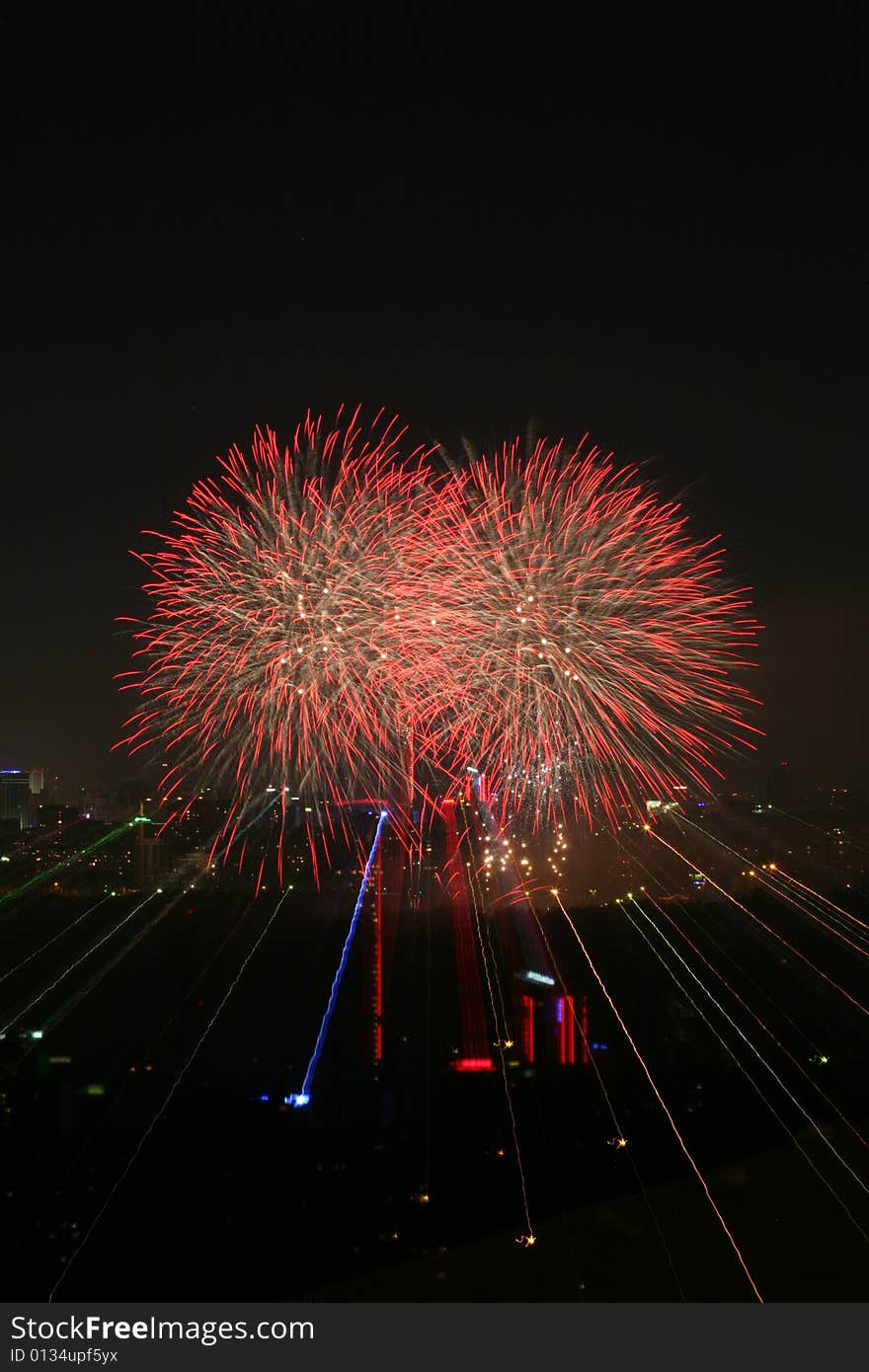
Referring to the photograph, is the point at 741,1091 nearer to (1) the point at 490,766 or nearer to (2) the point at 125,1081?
(1) the point at 490,766

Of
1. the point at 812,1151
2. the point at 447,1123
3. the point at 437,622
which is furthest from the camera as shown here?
the point at 437,622

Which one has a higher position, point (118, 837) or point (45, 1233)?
point (118, 837)

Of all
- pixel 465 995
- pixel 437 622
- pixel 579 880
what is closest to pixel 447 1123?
pixel 465 995

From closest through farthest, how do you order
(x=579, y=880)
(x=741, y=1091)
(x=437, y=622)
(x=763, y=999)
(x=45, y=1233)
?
(x=45, y=1233) < (x=741, y=1091) < (x=437, y=622) < (x=763, y=999) < (x=579, y=880)

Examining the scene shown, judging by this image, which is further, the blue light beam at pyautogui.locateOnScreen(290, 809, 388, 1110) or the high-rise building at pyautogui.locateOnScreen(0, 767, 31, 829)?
the high-rise building at pyautogui.locateOnScreen(0, 767, 31, 829)

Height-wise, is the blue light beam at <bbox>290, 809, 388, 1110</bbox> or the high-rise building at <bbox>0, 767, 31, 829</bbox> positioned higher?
the high-rise building at <bbox>0, 767, 31, 829</bbox>
